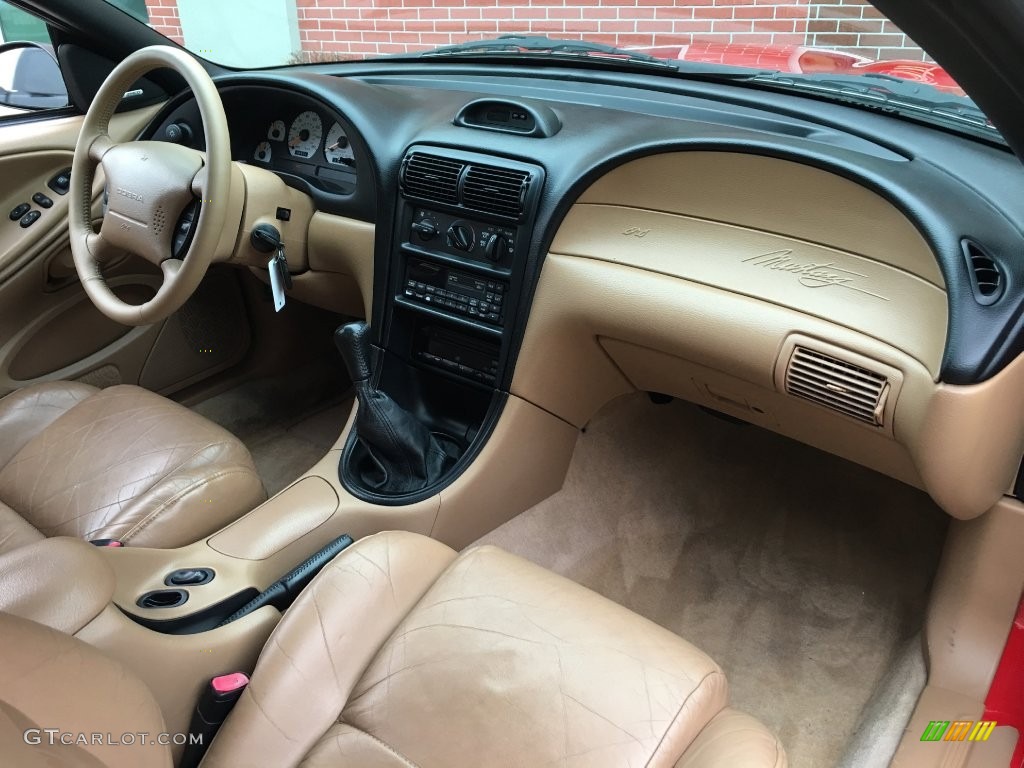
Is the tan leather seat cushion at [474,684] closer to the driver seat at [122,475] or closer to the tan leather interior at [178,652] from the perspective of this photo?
the tan leather interior at [178,652]

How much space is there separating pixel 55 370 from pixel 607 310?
4.94 feet

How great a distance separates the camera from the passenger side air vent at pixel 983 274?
3.49 ft

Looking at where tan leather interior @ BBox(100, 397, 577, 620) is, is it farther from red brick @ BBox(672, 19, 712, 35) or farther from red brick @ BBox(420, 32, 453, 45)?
red brick @ BBox(420, 32, 453, 45)

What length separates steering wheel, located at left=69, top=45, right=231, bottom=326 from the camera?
1.45 m

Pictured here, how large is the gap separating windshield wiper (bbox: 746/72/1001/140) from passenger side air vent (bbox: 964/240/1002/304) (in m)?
0.28

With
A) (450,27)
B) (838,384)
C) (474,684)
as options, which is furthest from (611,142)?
(450,27)

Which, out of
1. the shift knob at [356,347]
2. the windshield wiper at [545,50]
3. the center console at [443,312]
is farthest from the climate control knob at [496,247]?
the windshield wiper at [545,50]

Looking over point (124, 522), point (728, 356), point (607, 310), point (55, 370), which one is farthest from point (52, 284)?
point (728, 356)

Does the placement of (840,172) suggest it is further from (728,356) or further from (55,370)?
(55,370)

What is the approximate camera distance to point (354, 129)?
1700 millimetres

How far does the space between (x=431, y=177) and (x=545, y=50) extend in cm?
55

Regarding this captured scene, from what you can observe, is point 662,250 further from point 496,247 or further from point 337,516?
point 337,516

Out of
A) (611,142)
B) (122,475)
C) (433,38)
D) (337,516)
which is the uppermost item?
(433,38)

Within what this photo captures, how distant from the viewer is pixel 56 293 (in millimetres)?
2068
